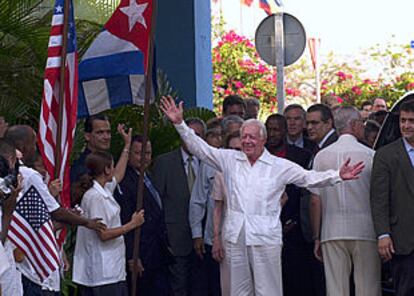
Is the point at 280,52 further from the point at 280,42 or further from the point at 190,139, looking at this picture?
the point at 190,139

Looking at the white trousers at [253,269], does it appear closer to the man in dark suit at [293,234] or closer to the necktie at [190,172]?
the man in dark suit at [293,234]

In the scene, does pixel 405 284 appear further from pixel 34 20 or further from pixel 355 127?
pixel 34 20

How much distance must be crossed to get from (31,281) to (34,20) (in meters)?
4.17

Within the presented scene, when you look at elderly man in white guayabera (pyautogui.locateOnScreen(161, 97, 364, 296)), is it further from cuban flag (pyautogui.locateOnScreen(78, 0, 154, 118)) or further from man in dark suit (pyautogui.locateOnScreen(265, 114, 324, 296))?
man in dark suit (pyautogui.locateOnScreen(265, 114, 324, 296))

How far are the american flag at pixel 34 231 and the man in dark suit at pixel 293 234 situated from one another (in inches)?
161

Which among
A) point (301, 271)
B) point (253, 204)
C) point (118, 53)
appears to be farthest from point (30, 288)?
point (301, 271)

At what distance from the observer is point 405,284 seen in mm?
11875

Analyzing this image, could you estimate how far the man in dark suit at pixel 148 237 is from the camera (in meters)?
12.7

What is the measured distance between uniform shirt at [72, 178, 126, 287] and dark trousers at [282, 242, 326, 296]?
2.85 metres

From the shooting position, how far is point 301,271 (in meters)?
14.1

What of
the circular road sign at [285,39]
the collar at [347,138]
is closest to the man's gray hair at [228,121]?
the collar at [347,138]

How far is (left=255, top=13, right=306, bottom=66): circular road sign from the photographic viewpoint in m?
19.0

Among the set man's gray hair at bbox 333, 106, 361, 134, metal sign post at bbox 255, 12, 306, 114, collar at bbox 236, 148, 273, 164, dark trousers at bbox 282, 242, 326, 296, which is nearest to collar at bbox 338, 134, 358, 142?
man's gray hair at bbox 333, 106, 361, 134

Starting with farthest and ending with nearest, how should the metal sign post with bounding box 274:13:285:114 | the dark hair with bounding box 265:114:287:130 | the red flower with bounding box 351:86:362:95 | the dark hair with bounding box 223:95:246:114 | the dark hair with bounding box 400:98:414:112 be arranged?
the red flower with bounding box 351:86:362:95 < the metal sign post with bounding box 274:13:285:114 < the dark hair with bounding box 223:95:246:114 < the dark hair with bounding box 265:114:287:130 < the dark hair with bounding box 400:98:414:112
